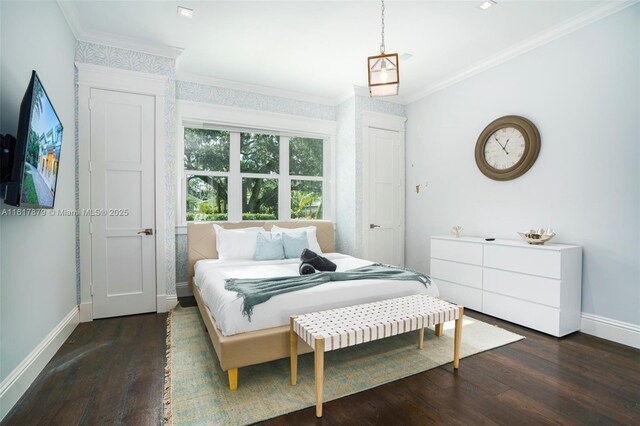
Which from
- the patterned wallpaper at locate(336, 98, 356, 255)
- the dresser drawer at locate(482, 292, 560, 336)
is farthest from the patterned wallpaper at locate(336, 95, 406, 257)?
the dresser drawer at locate(482, 292, 560, 336)

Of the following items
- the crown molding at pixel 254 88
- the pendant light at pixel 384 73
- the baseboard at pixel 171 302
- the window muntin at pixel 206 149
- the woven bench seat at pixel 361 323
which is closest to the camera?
the woven bench seat at pixel 361 323

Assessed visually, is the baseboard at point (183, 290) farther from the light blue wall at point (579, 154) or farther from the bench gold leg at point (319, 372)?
the light blue wall at point (579, 154)

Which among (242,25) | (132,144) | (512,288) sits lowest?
(512,288)

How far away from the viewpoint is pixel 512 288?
322 centimetres

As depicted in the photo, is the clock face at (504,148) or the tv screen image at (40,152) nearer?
the tv screen image at (40,152)

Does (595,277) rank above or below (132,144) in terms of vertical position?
below

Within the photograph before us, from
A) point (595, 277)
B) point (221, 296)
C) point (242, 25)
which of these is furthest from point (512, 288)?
point (242, 25)

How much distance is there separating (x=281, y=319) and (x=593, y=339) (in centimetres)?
280

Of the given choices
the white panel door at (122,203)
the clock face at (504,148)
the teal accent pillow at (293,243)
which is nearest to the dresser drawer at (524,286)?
the clock face at (504,148)

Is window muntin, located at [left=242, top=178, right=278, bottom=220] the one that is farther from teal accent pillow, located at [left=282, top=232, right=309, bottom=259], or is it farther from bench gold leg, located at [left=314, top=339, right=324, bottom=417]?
bench gold leg, located at [left=314, top=339, right=324, bottom=417]

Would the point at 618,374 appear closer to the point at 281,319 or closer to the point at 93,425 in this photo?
the point at 281,319

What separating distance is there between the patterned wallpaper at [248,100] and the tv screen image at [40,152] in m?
1.99

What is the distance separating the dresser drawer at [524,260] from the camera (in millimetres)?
2875

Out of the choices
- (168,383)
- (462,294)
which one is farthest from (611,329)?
(168,383)
